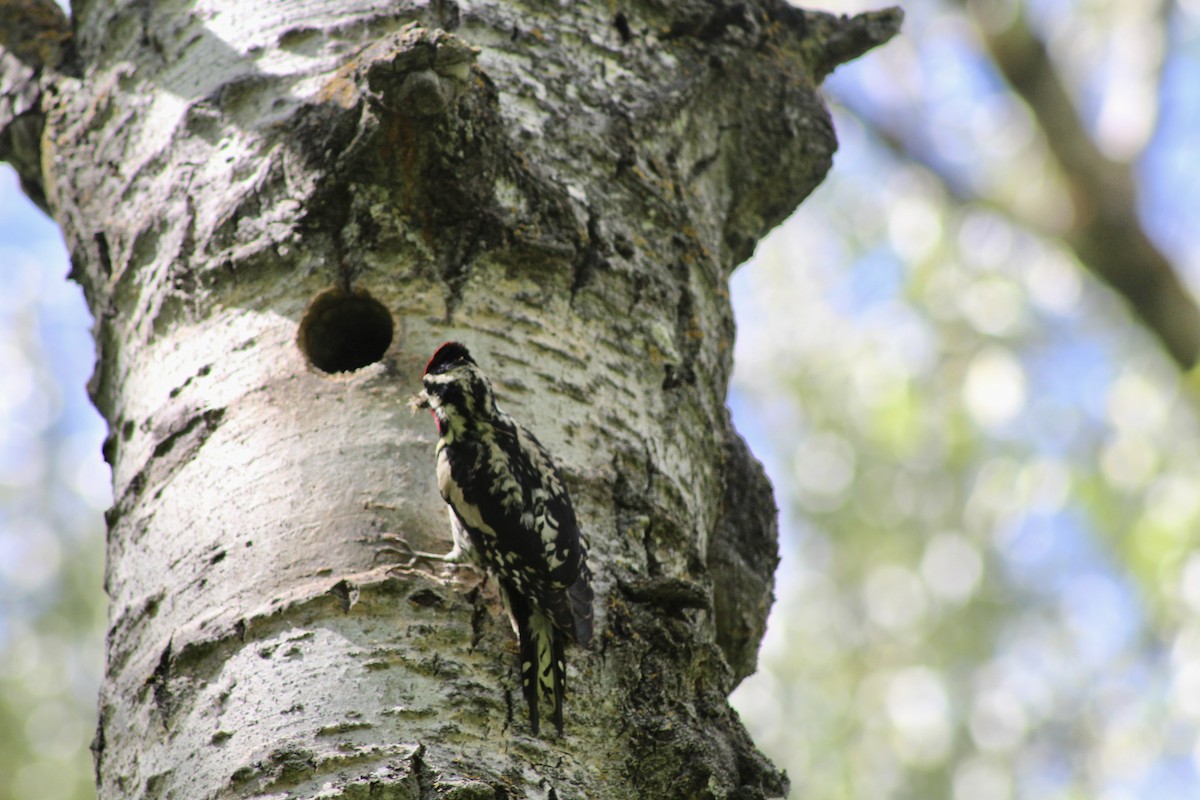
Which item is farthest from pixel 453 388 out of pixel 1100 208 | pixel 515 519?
pixel 1100 208

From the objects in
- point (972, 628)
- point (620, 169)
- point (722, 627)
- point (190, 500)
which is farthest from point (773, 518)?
point (972, 628)

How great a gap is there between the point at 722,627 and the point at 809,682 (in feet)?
17.4

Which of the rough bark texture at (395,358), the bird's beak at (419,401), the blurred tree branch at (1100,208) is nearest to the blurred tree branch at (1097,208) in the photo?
the blurred tree branch at (1100,208)

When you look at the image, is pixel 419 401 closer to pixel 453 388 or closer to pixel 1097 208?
A: pixel 453 388

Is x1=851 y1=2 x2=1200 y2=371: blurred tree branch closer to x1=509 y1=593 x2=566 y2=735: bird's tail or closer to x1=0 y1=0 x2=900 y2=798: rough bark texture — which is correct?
x1=0 y1=0 x2=900 y2=798: rough bark texture

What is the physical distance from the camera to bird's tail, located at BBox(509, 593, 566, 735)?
2.62 metres

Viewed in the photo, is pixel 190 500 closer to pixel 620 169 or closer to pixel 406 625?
pixel 406 625

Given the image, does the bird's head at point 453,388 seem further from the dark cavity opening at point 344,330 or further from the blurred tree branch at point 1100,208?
the blurred tree branch at point 1100,208

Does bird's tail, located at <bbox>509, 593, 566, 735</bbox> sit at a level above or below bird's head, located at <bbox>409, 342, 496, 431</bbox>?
below

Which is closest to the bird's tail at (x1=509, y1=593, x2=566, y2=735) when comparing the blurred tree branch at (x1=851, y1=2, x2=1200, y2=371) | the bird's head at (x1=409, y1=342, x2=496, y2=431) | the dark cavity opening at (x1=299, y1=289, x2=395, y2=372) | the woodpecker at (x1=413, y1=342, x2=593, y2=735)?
the woodpecker at (x1=413, y1=342, x2=593, y2=735)

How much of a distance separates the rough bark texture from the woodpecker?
0.05 metres

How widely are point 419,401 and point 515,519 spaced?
0.37 m

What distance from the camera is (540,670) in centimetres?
261

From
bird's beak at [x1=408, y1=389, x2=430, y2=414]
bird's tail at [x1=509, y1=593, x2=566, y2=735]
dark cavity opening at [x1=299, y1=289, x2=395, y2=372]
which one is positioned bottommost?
bird's tail at [x1=509, y1=593, x2=566, y2=735]
